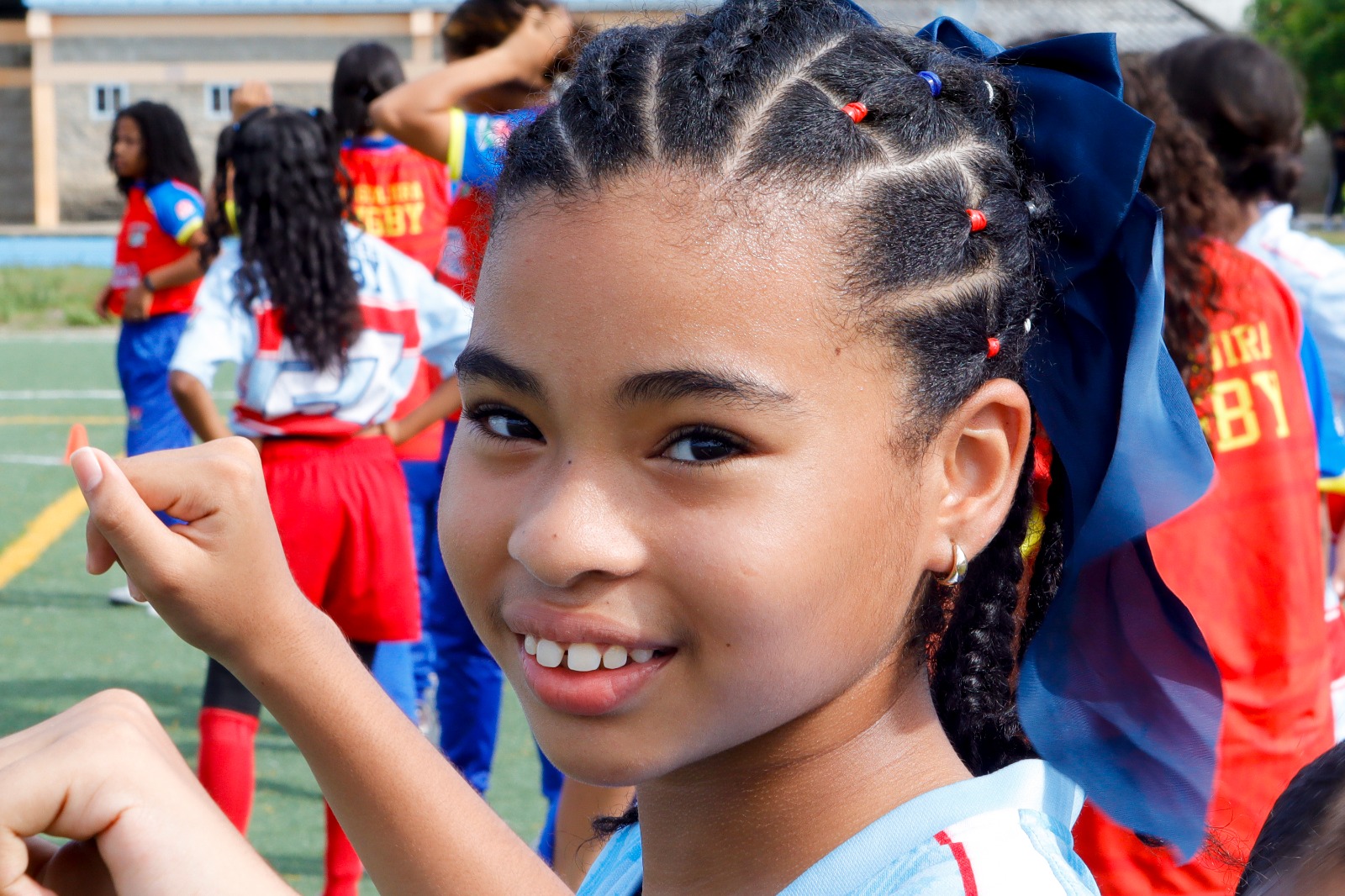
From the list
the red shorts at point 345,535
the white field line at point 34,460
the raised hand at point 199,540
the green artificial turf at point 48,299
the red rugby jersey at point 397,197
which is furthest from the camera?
the green artificial turf at point 48,299

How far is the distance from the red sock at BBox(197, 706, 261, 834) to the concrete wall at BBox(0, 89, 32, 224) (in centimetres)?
3592

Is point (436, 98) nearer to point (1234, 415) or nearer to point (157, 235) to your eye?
point (1234, 415)

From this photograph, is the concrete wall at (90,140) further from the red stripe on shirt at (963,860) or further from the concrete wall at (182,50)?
the red stripe on shirt at (963,860)

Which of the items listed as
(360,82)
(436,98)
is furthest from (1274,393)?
(360,82)

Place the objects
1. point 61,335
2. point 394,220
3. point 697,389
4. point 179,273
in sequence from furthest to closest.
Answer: point 61,335 → point 179,273 → point 394,220 → point 697,389

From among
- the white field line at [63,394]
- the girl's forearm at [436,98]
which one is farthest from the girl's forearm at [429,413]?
the white field line at [63,394]

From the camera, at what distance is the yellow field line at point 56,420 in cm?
1052

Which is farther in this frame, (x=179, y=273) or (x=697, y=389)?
(x=179, y=273)

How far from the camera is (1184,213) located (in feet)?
8.38

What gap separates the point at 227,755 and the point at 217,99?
1346 inches

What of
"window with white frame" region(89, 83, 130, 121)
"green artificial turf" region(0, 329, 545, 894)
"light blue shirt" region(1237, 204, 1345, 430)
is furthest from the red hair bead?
"window with white frame" region(89, 83, 130, 121)

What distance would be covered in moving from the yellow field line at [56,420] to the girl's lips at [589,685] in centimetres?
1023

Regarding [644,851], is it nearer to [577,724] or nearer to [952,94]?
[577,724]

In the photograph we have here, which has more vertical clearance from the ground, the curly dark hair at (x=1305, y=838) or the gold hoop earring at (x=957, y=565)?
the gold hoop earring at (x=957, y=565)
